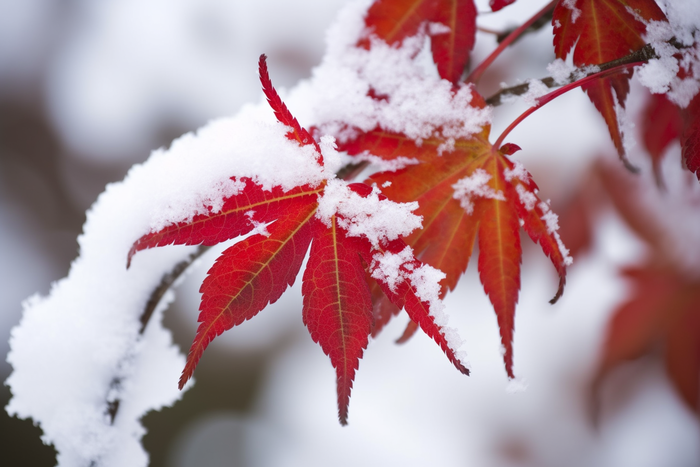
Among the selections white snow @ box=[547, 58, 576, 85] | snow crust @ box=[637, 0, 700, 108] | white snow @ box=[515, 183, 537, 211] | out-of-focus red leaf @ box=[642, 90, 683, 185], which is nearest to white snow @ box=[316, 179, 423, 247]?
white snow @ box=[515, 183, 537, 211]

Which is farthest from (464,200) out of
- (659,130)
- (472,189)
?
(659,130)

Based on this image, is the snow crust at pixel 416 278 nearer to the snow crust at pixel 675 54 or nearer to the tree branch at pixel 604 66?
the tree branch at pixel 604 66

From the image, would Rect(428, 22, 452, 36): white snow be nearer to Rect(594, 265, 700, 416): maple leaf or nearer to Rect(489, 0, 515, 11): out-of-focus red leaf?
Rect(489, 0, 515, 11): out-of-focus red leaf

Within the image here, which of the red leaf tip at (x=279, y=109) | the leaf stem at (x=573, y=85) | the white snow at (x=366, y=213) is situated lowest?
the white snow at (x=366, y=213)

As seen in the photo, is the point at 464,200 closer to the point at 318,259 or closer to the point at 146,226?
the point at 318,259

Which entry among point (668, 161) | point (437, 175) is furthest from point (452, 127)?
point (668, 161)

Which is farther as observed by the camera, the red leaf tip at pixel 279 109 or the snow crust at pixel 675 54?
the snow crust at pixel 675 54

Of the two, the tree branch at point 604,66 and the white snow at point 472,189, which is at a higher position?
the tree branch at point 604,66

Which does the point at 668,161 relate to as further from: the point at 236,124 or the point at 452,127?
the point at 236,124

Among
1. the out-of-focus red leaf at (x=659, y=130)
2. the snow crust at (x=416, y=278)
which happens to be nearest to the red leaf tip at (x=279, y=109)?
the snow crust at (x=416, y=278)
